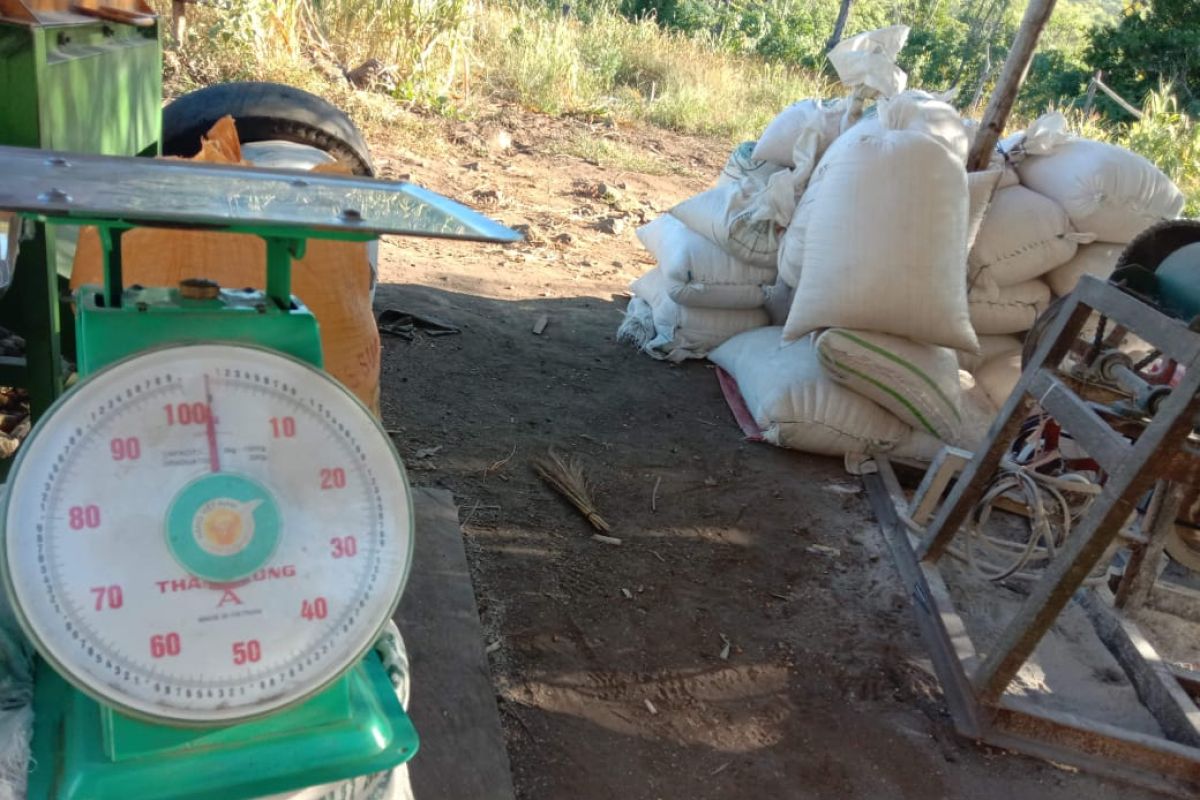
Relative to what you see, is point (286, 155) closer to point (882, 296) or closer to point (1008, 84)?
point (882, 296)

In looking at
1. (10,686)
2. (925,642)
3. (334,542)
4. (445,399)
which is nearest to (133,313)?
(334,542)

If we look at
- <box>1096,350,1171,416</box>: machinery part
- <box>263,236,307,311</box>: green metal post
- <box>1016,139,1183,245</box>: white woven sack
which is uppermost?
<box>263,236,307,311</box>: green metal post

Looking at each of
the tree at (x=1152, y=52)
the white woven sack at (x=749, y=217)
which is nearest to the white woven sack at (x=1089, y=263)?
the white woven sack at (x=749, y=217)

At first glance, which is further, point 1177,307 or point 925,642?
point 925,642

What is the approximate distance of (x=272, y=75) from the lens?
22.9 feet

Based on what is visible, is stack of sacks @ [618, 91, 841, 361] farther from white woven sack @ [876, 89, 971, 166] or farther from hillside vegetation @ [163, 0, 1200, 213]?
hillside vegetation @ [163, 0, 1200, 213]

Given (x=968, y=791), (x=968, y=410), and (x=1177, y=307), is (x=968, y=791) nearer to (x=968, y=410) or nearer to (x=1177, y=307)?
(x=1177, y=307)

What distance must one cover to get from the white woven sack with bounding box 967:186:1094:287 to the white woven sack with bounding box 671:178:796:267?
2.55ft

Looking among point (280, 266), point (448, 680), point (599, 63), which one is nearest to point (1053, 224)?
point (448, 680)

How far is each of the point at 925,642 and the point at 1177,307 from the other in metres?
1.07

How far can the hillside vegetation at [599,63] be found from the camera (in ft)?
24.0

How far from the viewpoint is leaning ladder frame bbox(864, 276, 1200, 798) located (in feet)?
6.58

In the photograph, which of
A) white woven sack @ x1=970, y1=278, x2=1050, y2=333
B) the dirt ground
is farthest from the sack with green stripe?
white woven sack @ x1=970, y1=278, x2=1050, y2=333

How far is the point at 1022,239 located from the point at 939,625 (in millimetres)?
1847
